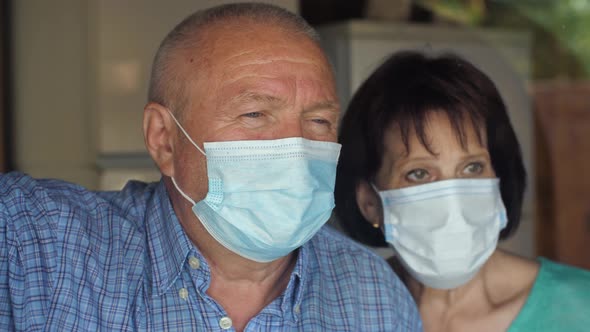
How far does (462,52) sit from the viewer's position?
3732 millimetres

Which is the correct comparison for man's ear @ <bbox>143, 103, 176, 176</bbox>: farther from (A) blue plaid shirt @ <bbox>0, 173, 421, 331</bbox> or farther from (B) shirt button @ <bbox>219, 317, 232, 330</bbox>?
(B) shirt button @ <bbox>219, 317, 232, 330</bbox>

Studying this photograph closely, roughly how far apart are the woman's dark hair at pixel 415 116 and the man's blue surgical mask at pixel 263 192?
2.00 feet

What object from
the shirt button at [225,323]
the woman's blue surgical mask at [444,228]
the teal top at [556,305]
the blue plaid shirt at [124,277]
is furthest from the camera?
the teal top at [556,305]

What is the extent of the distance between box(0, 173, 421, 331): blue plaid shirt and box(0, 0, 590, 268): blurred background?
0.80 m

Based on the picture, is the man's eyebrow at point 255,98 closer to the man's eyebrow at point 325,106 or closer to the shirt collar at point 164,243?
the man's eyebrow at point 325,106

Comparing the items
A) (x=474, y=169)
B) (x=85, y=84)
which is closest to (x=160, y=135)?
(x=474, y=169)

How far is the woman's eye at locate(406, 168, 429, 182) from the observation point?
2.32 meters

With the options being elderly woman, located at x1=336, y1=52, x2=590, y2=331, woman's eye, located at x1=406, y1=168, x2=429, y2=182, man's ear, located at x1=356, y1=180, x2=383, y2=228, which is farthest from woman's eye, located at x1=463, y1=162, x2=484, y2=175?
man's ear, located at x1=356, y1=180, x2=383, y2=228

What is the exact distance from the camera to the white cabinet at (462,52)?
3451mm

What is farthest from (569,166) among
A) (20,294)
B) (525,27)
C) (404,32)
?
(20,294)

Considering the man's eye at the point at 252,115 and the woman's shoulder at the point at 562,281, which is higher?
the man's eye at the point at 252,115

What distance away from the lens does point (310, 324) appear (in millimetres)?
1953

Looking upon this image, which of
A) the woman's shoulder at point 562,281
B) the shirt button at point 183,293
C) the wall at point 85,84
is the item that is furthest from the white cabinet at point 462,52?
the shirt button at point 183,293

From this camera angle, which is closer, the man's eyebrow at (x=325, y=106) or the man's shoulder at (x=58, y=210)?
the man's shoulder at (x=58, y=210)
